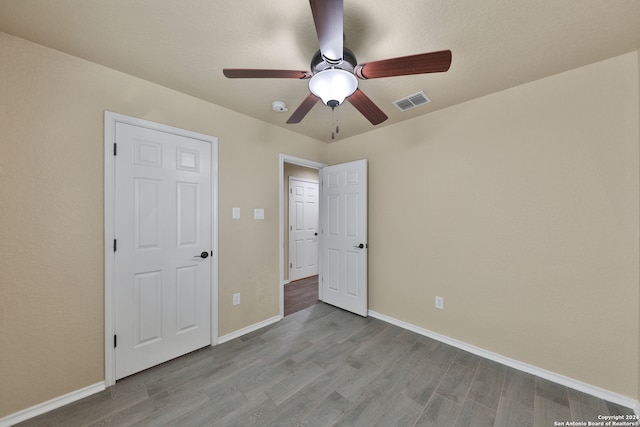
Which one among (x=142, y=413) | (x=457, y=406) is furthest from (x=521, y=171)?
(x=142, y=413)

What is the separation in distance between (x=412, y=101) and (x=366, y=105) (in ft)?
3.24

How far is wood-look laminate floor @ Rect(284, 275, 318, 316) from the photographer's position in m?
3.37

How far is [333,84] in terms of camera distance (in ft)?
4.33

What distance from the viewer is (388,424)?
151 centimetres

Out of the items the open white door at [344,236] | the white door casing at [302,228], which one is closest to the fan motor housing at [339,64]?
the open white door at [344,236]

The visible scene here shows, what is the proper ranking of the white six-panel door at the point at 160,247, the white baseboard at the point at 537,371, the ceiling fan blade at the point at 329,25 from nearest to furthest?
the ceiling fan blade at the point at 329,25 < the white baseboard at the point at 537,371 < the white six-panel door at the point at 160,247

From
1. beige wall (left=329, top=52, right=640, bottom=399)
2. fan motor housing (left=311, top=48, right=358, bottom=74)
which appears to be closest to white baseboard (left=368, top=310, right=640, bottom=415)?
beige wall (left=329, top=52, right=640, bottom=399)

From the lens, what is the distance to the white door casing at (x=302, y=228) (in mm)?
4594

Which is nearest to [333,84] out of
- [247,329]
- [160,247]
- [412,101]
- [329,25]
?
[329,25]

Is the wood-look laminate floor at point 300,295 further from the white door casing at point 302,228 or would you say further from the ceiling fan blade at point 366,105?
the ceiling fan blade at point 366,105

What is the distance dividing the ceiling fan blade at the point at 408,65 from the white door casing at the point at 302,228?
11.1 feet

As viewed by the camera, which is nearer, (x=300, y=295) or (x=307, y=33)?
(x=307, y=33)

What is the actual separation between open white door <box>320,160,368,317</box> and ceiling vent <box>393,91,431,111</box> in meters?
0.81

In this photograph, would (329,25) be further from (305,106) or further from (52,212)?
(52,212)
